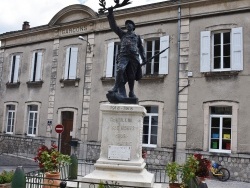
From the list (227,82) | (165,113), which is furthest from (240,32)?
(165,113)

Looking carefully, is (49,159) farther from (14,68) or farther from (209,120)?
(14,68)

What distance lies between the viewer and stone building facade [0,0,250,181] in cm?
1355

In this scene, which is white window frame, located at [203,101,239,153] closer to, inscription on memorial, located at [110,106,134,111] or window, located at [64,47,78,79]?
inscription on memorial, located at [110,106,134,111]

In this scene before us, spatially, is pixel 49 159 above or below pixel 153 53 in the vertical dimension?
below

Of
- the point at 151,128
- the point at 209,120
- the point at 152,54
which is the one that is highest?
the point at 152,54

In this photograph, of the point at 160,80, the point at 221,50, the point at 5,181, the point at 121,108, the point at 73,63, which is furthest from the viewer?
the point at 73,63

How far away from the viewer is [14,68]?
21297 mm

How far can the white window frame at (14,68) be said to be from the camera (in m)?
21.0

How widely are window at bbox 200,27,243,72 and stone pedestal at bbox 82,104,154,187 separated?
313 inches

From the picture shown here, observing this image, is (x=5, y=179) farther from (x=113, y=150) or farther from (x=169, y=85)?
(x=169, y=85)

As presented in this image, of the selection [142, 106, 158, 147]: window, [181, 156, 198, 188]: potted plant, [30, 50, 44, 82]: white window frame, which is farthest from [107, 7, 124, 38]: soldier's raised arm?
[30, 50, 44, 82]: white window frame

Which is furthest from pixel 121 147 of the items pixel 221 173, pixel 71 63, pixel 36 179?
pixel 71 63

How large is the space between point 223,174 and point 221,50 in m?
5.27

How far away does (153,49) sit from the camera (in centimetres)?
1602
